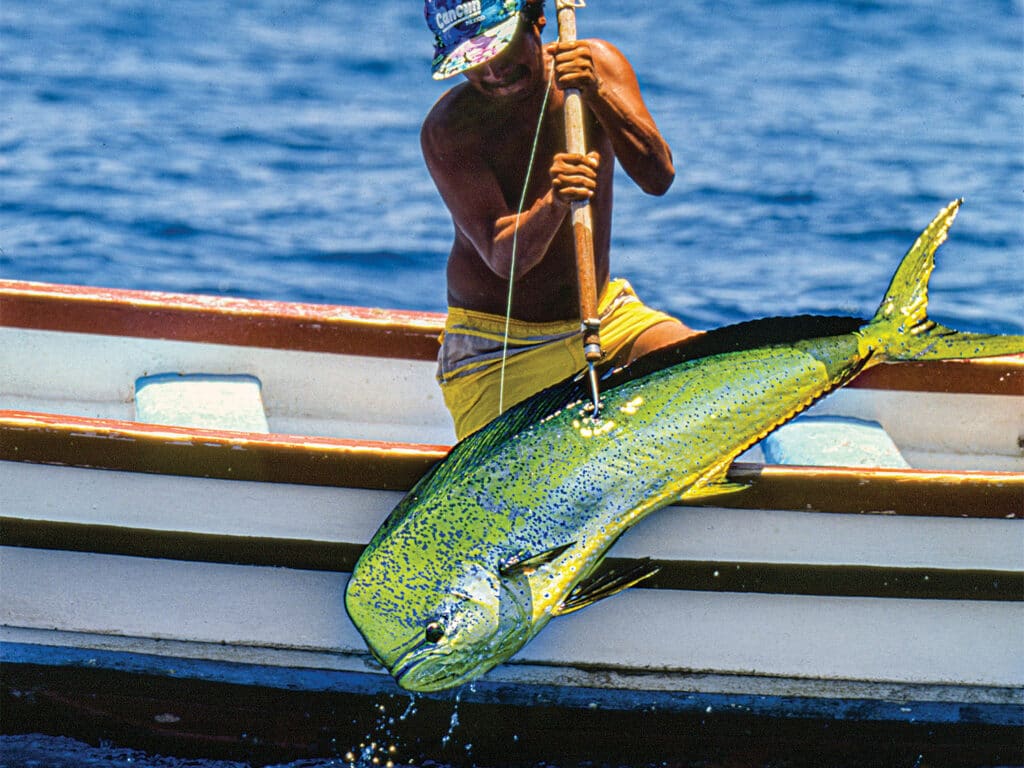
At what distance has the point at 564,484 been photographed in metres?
3.12

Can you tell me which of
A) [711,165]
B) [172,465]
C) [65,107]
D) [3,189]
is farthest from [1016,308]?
[65,107]

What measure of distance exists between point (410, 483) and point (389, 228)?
7.32m

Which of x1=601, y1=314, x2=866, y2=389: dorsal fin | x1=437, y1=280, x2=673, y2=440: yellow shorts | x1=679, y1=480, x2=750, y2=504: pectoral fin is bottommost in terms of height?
x1=679, y1=480, x2=750, y2=504: pectoral fin

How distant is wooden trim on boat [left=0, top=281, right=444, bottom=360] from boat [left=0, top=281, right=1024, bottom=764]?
61.7 inches

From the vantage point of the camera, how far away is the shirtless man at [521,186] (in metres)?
3.45

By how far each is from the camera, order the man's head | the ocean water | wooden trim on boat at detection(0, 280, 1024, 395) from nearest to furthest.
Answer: the man's head → wooden trim on boat at detection(0, 280, 1024, 395) → the ocean water

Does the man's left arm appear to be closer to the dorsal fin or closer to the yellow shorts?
the yellow shorts

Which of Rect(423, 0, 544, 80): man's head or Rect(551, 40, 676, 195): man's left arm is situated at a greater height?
Rect(423, 0, 544, 80): man's head

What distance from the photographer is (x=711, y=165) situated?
12.2m

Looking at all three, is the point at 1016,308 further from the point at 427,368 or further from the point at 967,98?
the point at 967,98

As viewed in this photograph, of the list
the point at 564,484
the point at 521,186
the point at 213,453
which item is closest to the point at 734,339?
the point at 564,484

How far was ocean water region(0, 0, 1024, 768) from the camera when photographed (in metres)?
9.54

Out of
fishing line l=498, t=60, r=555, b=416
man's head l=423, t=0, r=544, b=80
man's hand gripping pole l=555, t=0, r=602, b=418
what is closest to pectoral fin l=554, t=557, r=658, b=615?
man's hand gripping pole l=555, t=0, r=602, b=418

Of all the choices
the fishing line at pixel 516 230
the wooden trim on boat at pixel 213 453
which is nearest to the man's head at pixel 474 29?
the fishing line at pixel 516 230
